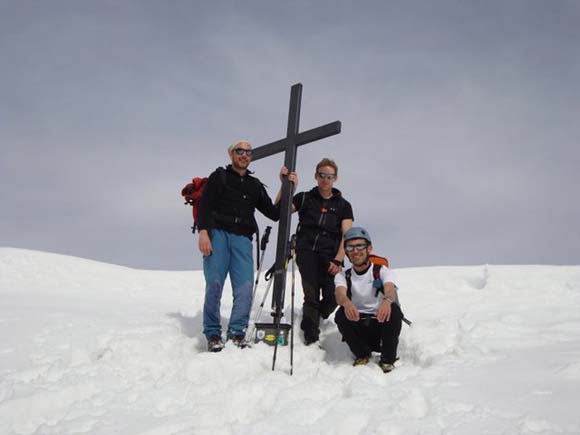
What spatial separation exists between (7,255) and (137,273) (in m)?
4.40

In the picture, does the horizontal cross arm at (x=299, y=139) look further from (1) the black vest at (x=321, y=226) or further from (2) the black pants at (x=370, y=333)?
(2) the black pants at (x=370, y=333)

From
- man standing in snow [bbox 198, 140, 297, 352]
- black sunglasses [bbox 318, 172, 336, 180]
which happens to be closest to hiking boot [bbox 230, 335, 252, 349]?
man standing in snow [bbox 198, 140, 297, 352]

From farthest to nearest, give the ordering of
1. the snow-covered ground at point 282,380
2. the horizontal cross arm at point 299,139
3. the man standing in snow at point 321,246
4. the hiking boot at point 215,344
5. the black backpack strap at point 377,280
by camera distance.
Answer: the horizontal cross arm at point 299,139 → the man standing in snow at point 321,246 → the hiking boot at point 215,344 → the black backpack strap at point 377,280 → the snow-covered ground at point 282,380

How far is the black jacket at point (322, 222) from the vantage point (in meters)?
5.95

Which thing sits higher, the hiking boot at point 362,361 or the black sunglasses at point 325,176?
the black sunglasses at point 325,176

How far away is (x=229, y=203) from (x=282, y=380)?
248 centimetres

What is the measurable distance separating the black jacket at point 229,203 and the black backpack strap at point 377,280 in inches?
72.3

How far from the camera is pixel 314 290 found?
232 inches

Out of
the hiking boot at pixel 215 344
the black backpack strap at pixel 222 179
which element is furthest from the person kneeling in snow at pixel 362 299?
the black backpack strap at pixel 222 179

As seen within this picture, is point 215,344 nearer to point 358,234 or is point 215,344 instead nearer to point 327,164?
point 358,234

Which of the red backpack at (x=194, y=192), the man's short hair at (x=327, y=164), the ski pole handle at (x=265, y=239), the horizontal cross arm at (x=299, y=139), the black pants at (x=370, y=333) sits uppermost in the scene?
the horizontal cross arm at (x=299, y=139)

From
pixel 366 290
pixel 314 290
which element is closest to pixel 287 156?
pixel 314 290

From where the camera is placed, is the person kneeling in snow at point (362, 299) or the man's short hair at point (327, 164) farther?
the man's short hair at point (327, 164)

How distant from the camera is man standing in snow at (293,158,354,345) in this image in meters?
5.86
